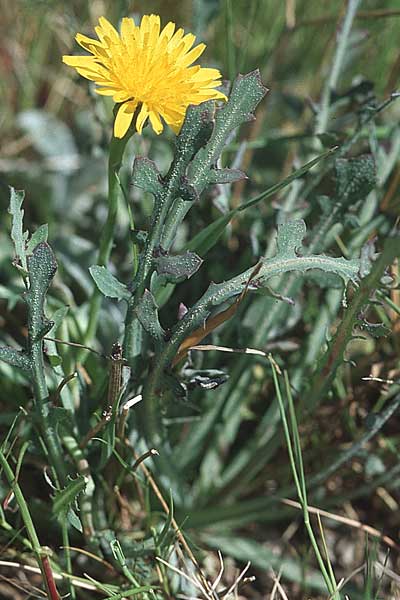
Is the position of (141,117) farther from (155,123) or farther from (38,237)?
(38,237)

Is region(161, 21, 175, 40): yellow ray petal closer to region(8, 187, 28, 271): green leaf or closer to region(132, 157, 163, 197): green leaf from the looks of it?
region(132, 157, 163, 197): green leaf

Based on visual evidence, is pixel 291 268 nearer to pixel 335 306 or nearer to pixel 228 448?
pixel 335 306

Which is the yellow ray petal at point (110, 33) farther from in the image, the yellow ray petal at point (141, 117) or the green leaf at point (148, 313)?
the green leaf at point (148, 313)

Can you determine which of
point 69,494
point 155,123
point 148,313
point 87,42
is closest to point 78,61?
point 87,42

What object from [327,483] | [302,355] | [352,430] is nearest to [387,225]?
[302,355]

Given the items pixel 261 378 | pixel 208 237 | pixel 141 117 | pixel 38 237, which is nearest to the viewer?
pixel 141 117

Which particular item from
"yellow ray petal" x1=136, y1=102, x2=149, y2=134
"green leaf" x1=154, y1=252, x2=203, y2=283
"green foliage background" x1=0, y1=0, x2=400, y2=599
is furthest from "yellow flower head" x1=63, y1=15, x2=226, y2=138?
"green foliage background" x1=0, y1=0, x2=400, y2=599

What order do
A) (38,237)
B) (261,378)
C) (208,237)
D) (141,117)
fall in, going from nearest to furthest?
(141,117) < (38,237) < (208,237) < (261,378)
